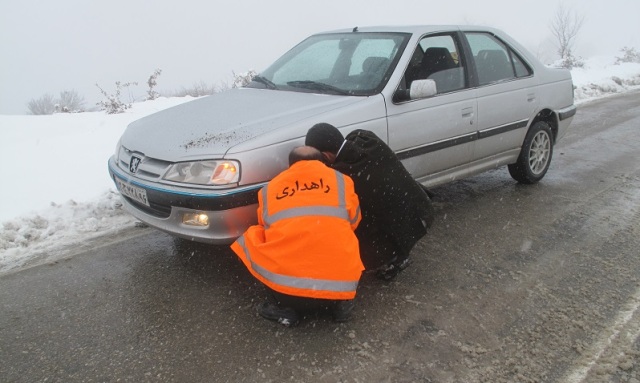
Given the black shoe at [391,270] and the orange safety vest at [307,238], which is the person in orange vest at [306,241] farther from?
the black shoe at [391,270]

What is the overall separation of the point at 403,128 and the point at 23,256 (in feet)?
10.1

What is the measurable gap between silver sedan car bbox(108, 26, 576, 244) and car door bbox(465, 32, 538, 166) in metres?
0.01

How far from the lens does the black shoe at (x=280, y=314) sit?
2.78 m

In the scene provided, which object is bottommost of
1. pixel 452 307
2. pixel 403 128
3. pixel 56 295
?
pixel 452 307

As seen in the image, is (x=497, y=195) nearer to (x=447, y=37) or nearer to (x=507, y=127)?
(x=507, y=127)

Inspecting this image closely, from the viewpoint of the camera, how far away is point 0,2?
225 ft

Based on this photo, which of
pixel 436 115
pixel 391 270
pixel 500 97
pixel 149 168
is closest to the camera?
pixel 149 168

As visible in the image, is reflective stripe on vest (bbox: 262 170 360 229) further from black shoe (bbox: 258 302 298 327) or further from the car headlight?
black shoe (bbox: 258 302 298 327)

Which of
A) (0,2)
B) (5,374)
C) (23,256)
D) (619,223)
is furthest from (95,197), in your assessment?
(0,2)

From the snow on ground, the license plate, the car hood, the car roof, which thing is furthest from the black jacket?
the snow on ground

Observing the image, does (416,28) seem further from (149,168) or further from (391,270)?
(149,168)

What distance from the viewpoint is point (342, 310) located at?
2.82 meters

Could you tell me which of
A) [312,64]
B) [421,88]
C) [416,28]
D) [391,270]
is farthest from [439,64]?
[391,270]

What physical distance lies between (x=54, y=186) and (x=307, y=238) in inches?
150
